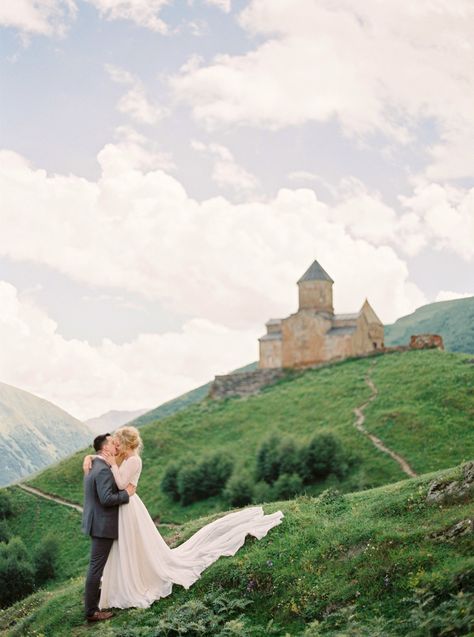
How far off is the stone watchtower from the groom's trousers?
5310 cm

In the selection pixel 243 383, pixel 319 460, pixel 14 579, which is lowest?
pixel 14 579

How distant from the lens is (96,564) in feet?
37.2

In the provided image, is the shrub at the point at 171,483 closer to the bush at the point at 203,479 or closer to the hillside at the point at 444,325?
the bush at the point at 203,479

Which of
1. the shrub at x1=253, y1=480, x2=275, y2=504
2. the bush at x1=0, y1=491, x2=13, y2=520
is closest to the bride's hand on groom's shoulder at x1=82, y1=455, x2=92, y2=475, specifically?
the shrub at x1=253, y1=480, x2=275, y2=504

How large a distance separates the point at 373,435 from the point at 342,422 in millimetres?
3882

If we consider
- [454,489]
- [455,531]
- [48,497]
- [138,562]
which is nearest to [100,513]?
[138,562]

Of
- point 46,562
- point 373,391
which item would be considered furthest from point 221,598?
point 373,391

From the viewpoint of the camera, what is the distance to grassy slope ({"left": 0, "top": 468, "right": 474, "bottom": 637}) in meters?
9.39

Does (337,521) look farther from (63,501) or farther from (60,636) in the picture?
(63,501)

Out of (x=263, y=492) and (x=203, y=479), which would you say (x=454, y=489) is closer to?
(x=263, y=492)

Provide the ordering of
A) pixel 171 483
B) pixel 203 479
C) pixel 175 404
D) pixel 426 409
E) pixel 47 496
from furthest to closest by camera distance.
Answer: pixel 175 404, pixel 47 496, pixel 426 409, pixel 171 483, pixel 203 479

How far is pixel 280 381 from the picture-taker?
56.5 m

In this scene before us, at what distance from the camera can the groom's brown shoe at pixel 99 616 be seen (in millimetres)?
11344

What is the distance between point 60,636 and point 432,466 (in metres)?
23.4
